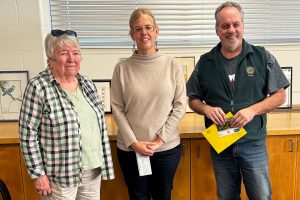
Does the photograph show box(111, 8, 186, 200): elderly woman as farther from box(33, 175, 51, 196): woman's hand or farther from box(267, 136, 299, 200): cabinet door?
box(267, 136, 299, 200): cabinet door

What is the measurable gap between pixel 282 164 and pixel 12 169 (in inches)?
68.0

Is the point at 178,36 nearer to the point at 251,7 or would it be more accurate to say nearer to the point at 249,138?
the point at 251,7

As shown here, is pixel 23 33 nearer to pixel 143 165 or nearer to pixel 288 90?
pixel 143 165

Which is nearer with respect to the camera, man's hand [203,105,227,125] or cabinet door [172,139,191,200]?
man's hand [203,105,227,125]

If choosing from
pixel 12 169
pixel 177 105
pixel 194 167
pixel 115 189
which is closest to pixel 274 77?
pixel 177 105

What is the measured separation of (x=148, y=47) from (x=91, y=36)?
0.98 metres

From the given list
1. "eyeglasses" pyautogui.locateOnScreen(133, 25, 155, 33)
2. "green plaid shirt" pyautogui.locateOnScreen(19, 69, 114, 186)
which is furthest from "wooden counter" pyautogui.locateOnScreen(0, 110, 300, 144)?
"eyeglasses" pyautogui.locateOnScreen(133, 25, 155, 33)

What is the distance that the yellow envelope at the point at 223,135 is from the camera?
1.43 metres

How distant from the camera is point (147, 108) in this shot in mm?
1426

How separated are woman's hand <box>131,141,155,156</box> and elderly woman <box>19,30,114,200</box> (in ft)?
0.64

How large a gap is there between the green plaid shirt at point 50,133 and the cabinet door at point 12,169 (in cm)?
61

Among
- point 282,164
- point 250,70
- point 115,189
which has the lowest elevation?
point 115,189

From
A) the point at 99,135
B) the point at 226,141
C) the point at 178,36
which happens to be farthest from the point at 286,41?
the point at 99,135

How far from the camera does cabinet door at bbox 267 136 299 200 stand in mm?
1785
